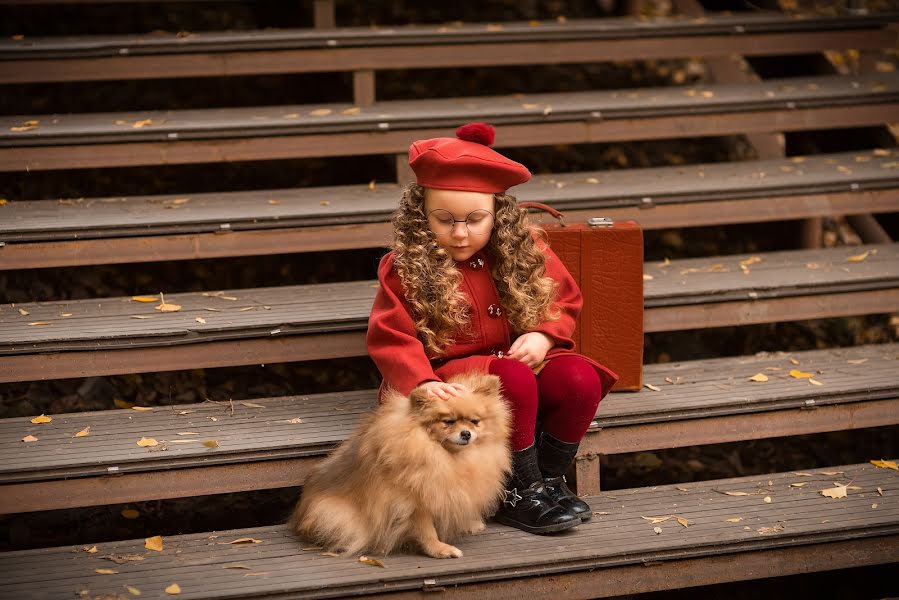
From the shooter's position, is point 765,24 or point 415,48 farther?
point 765,24

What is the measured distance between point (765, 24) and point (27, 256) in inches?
147

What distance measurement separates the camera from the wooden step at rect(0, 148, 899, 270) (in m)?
3.92

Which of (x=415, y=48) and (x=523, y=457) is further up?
(x=415, y=48)

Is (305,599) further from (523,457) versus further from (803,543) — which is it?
(803,543)

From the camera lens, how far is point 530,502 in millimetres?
3150

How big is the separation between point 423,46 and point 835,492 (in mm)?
2739

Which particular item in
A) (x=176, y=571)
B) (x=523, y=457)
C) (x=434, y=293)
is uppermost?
(x=434, y=293)

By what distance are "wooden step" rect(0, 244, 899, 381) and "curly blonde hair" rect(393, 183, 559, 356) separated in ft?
2.01

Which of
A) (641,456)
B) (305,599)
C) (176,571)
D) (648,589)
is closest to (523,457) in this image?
(648,589)

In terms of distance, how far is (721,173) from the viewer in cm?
468

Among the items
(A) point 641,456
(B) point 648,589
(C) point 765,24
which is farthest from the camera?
(C) point 765,24

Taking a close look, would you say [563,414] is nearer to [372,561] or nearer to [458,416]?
[458,416]

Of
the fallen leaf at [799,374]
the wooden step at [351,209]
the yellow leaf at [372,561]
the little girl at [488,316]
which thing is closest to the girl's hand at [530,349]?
the little girl at [488,316]

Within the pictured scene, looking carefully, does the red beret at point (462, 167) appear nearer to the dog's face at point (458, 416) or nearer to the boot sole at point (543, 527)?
the dog's face at point (458, 416)
